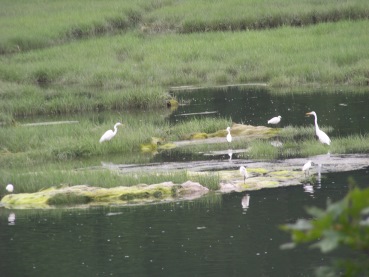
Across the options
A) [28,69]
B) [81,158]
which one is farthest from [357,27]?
[81,158]

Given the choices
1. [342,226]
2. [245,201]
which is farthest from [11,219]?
[342,226]

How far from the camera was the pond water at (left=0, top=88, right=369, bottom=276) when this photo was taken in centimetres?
1052

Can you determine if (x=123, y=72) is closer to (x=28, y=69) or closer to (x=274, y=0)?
(x=28, y=69)

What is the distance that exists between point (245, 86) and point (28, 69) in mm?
8597

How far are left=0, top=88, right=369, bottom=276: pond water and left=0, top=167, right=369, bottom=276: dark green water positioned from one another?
12 millimetres

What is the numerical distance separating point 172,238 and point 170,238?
0.03 m

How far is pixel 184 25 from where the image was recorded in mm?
39812

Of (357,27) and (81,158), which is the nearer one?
(81,158)

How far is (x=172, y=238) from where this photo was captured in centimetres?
1190

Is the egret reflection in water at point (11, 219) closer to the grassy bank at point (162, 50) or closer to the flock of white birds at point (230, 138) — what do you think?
the flock of white birds at point (230, 138)

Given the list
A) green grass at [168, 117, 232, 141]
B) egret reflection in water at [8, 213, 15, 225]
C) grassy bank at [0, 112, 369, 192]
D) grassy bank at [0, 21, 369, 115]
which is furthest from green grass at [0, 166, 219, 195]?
grassy bank at [0, 21, 369, 115]

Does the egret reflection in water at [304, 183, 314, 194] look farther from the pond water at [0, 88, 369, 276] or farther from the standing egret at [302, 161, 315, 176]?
the standing egret at [302, 161, 315, 176]

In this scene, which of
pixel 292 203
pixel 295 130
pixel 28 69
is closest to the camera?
pixel 292 203

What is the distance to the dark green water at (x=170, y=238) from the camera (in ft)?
34.4
